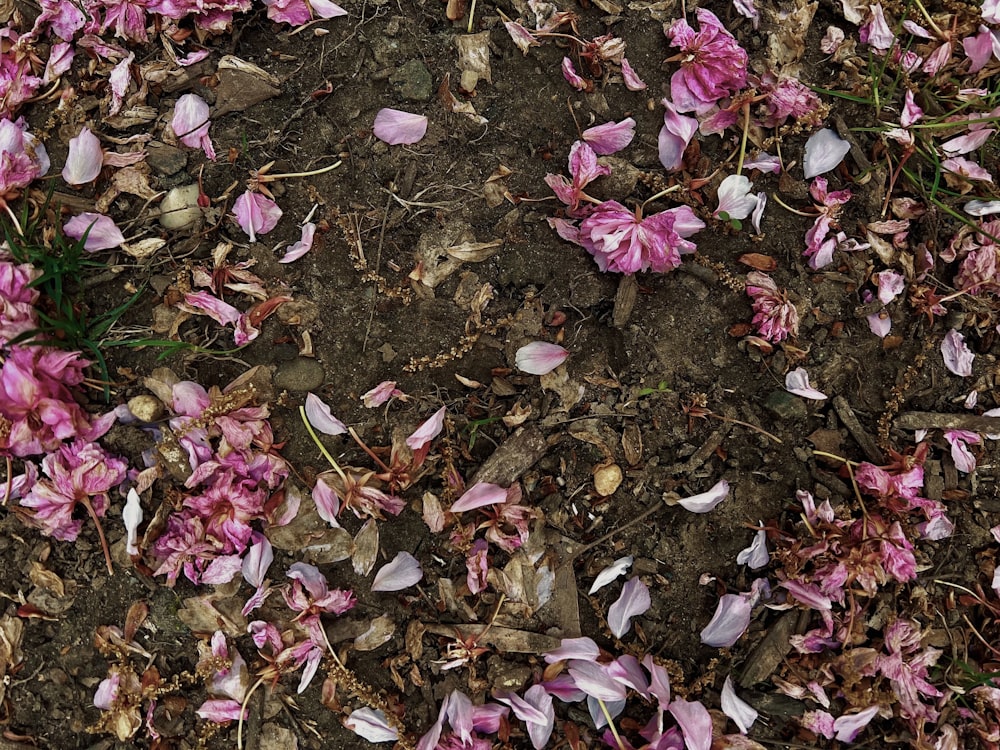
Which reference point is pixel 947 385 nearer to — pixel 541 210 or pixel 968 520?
pixel 968 520

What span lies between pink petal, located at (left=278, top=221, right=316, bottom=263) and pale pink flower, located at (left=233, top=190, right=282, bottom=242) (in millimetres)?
76

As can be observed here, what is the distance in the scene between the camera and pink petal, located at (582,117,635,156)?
5.63 ft

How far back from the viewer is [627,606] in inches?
65.9

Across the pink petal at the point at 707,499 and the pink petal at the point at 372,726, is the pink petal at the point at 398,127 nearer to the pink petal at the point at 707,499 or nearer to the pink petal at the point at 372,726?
the pink petal at the point at 707,499

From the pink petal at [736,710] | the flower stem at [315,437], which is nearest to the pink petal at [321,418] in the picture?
the flower stem at [315,437]

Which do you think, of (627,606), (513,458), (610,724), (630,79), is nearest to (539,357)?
(513,458)

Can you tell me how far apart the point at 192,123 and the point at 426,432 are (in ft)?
3.06

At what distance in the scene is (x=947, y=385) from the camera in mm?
1806

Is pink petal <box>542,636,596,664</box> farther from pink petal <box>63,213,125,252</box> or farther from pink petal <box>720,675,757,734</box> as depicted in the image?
pink petal <box>63,213,125,252</box>

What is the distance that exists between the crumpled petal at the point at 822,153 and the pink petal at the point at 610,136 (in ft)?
1.48

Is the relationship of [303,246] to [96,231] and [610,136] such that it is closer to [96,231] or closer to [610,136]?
[96,231]

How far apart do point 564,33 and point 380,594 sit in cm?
143

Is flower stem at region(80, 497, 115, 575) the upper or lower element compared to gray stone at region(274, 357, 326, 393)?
lower

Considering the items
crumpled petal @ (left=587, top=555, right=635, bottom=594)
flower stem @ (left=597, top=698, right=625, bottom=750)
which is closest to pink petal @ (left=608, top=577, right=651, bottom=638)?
crumpled petal @ (left=587, top=555, right=635, bottom=594)
